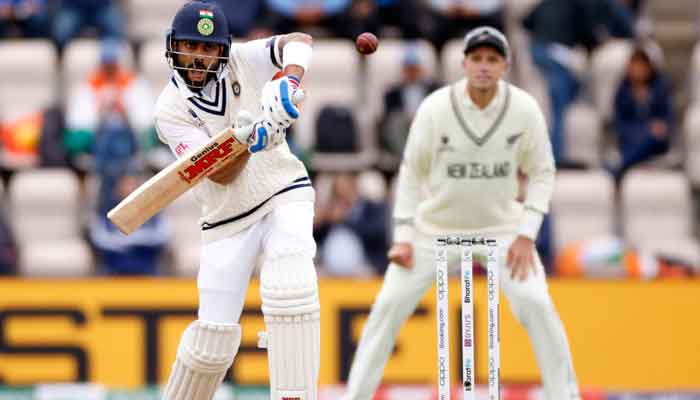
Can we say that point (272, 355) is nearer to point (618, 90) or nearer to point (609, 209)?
point (609, 209)

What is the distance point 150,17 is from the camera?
9.73 metres

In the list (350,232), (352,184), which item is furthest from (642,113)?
(350,232)

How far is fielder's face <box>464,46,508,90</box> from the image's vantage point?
18.7 ft

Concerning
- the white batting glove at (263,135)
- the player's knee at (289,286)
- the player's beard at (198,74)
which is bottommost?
the player's knee at (289,286)

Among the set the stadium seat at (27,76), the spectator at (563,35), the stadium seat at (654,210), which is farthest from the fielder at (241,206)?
the stadium seat at (27,76)

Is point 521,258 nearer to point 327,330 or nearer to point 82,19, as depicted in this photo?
point 327,330

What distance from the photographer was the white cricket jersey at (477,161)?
5812 mm

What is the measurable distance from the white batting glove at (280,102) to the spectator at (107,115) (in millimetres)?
3931

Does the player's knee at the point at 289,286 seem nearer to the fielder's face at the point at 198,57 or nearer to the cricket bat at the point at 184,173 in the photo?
the cricket bat at the point at 184,173

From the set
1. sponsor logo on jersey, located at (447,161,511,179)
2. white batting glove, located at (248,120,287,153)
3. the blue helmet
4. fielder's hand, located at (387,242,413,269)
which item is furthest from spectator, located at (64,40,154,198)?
white batting glove, located at (248,120,287,153)

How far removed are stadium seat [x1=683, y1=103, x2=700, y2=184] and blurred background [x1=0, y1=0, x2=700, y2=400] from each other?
0.05ft

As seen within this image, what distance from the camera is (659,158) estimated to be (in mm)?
9109

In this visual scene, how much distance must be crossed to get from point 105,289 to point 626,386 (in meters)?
2.74

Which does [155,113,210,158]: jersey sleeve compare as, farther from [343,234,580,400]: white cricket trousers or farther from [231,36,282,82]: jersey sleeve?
[343,234,580,400]: white cricket trousers
